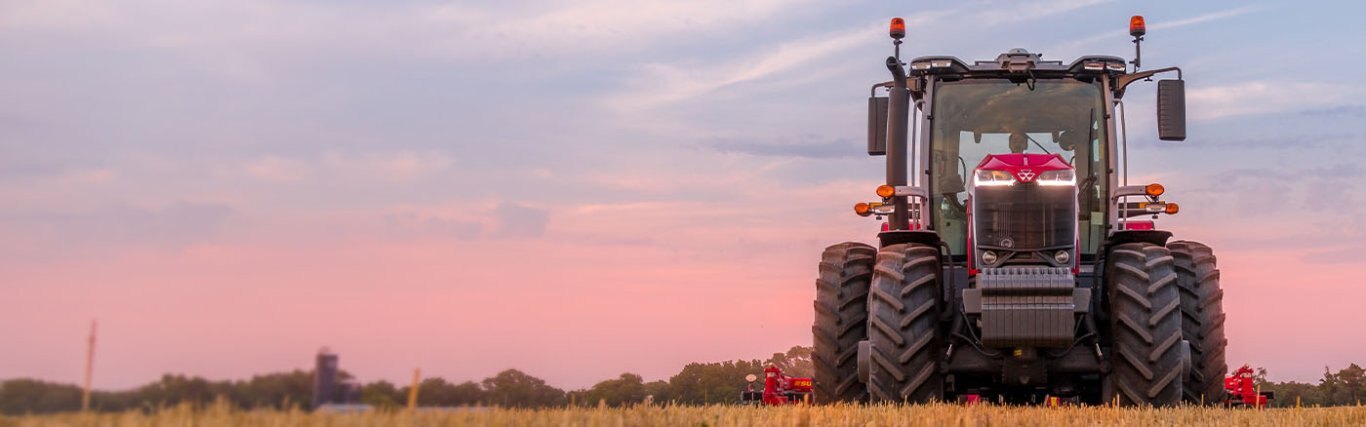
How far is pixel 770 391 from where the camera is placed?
50.1 feet

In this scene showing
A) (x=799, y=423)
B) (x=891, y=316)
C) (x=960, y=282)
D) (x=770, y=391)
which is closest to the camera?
(x=799, y=423)

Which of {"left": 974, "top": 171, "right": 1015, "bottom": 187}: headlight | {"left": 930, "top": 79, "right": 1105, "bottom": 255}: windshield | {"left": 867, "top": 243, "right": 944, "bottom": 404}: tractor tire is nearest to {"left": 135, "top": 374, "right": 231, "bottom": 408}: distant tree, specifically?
{"left": 867, "top": 243, "right": 944, "bottom": 404}: tractor tire

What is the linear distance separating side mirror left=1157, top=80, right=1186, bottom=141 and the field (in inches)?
94.7

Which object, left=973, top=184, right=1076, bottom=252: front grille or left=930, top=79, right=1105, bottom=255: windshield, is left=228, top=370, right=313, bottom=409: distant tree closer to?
left=973, top=184, right=1076, bottom=252: front grille

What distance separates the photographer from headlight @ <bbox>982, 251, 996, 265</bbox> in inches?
446

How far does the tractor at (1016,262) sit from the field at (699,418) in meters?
0.99

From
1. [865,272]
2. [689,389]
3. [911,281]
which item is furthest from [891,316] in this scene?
[689,389]

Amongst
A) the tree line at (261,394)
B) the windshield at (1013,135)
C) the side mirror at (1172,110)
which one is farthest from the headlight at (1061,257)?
the tree line at (261,394)

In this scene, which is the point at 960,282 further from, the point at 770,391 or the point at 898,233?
the point at 770,391

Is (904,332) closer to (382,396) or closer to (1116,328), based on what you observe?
(1116,328)

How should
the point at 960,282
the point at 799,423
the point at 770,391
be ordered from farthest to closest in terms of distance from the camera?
the point at 770,391, the point at 960,282, the point at 799,423

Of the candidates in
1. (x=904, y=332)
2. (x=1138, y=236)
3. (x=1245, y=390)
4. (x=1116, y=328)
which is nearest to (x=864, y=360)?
(x=904, y=332)

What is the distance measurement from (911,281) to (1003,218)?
→ 3.26 ft

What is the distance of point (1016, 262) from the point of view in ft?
37.0
